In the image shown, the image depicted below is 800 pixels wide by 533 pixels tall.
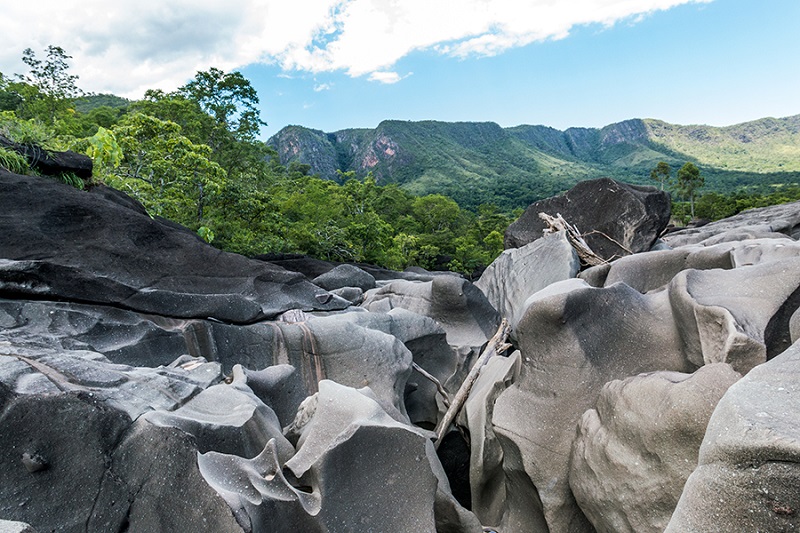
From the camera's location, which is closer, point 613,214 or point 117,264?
point 117,264

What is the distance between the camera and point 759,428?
210cm

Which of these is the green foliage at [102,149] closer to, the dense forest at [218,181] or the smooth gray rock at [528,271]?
the dense forest at [218,181]

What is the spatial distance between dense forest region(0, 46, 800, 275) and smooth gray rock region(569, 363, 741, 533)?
7789 millimetres

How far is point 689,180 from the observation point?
→ 164 feet

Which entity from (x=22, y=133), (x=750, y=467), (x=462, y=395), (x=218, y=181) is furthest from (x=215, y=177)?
(x=750, y=467)

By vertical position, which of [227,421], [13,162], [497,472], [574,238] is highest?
[13,162]

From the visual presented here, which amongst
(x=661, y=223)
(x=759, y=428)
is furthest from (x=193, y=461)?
(x=661, y=223)

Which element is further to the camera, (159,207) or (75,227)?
(159,207)

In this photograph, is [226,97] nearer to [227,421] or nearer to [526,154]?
[227,421]

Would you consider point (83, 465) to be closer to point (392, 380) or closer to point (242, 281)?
point (392, 380)

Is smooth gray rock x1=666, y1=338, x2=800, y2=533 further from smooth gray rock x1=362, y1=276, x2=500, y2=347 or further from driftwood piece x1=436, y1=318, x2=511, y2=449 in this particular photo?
smooth gray rock x1=362, y1=276, x2=500, y2=347

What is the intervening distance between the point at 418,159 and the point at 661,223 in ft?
351

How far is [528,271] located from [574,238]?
1.39 metres

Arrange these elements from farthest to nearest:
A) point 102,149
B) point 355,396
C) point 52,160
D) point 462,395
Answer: point 102,149 → point 52,160 → point 462,395 → point 355,396
